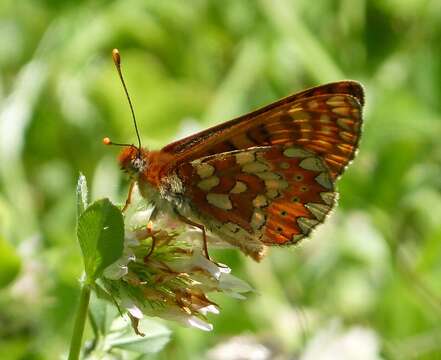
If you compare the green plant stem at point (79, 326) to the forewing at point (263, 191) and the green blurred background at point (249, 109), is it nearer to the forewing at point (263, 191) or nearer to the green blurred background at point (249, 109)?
the forewing at point (263, 191)

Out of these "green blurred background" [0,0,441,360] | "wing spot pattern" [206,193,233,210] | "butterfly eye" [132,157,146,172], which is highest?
"butterfly eye" [132,157,146,172]

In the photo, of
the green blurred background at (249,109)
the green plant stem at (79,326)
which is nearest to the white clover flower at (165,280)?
the green plant stem at (79,326)

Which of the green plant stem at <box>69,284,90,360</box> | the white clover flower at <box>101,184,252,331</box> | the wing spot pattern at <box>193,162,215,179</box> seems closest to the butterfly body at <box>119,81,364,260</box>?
the wing spot pattern at <box>193,162,215,179</box>

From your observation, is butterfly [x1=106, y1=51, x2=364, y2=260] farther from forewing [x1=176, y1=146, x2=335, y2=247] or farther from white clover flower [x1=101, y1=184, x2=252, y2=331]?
white clover flower [x1=101, y1=184, x2=252, y2=331]

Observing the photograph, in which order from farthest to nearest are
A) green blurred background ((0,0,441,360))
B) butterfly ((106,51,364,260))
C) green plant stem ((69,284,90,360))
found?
green blurred background ((0,0,441,360)) → butterfly ((106,51,364,260)) → green plant stem ((69,284,90,360))

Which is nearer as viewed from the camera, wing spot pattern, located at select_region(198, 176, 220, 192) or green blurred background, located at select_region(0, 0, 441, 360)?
wing spot pattern, located at select_region(198, 176, 220, 192)

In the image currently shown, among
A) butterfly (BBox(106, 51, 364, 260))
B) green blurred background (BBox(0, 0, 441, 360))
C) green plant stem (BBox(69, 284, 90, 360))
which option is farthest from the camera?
green blurred background (BBox(0, 0, 441, 360))

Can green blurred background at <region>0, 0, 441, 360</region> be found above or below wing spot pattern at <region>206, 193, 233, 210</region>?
below
